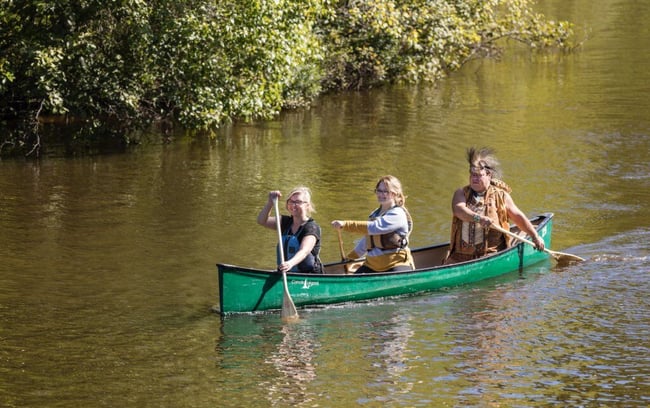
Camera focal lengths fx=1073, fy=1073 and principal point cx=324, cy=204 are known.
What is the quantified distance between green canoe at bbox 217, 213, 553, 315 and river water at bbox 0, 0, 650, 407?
0.49 ft

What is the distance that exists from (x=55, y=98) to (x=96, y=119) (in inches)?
51.3

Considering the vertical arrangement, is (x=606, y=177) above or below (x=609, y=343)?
above

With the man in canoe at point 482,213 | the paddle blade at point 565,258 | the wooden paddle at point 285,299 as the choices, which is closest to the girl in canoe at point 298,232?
the wooden paddle at point 285,299

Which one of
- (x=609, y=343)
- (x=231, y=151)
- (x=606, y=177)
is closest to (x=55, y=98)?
(x=231, y=151)

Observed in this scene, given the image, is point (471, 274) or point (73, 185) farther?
point (73, 185)

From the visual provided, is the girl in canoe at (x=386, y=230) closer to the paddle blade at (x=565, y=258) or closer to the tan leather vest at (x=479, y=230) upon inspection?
the tan leather vest at (x=479, y=230)

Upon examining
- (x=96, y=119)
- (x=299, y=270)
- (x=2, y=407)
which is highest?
(x=96, y=119)

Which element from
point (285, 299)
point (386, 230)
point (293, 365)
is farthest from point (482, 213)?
point (293, 365)

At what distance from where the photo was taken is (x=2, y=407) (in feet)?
26.9

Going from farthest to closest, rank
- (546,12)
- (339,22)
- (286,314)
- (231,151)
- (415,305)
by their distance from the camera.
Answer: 1. (546,12)
2. (339,22)
3. (231,151)
4. (415,305)
5. (286,314)

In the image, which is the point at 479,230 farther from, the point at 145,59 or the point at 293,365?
the point at 145,59

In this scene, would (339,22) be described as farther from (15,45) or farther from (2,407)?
(2,407)

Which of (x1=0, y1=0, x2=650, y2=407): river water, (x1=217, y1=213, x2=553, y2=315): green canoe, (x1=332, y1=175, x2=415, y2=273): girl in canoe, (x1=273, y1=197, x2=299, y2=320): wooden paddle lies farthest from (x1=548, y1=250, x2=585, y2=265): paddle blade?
(x1=273, y1=197, x2=299, y2=320): wooden paddle

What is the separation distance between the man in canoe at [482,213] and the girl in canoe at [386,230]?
908 mm
